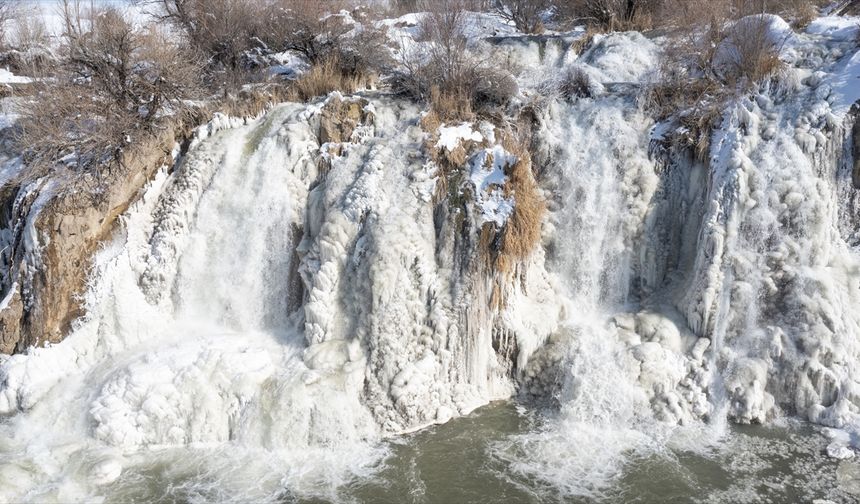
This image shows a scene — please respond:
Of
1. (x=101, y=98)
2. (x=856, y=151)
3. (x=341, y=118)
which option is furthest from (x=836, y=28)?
(x=101, y=98)

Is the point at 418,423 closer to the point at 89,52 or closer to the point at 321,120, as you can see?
the point at 321,120

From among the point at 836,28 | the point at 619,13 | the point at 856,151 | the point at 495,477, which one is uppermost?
the point at 619,13

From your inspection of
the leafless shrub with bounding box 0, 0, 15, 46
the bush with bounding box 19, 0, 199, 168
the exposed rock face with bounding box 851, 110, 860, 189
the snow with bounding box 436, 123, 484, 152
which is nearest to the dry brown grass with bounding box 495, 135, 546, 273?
the snow with bounding box 436, 123, 484, 152

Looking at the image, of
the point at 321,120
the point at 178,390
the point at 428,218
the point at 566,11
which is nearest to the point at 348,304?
Answer: the point at 428,218

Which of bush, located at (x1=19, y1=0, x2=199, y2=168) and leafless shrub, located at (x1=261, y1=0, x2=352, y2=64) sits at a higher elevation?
leafless shrub, located at (x1=261, y1=0, x2=352, y2=64)

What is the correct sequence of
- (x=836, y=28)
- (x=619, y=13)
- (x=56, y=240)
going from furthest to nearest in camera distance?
1. (x=619, y=13)
2. (x=836, y=28)
3. (x=56, y=240)

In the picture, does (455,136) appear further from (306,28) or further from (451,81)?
(306,28)

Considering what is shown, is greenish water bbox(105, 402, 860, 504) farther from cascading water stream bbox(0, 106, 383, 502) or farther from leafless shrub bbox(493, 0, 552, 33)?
leafless shrub bbox(493, 0, 552, 33)
